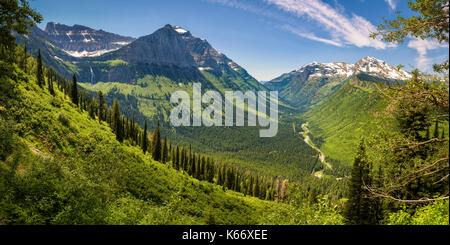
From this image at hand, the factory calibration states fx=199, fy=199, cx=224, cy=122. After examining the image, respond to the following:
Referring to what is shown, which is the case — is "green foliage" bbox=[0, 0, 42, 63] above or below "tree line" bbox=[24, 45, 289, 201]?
above

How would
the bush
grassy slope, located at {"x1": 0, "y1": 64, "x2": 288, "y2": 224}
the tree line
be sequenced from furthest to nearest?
the tree line
the bush
grassy slope, located at {"x1": 0, "y1": 64, "x2": 288, "y2": 224}

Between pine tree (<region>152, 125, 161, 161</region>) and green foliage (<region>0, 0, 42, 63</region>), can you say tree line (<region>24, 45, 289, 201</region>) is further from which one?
green foliage (<region>0, 0, 42, 63</region>)

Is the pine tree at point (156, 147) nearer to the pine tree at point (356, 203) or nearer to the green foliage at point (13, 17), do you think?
the pine tree at point (356, 203)

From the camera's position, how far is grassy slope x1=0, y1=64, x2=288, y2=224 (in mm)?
13164

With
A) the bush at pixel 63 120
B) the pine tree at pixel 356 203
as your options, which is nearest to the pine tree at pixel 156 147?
the bush at pixel 63 120

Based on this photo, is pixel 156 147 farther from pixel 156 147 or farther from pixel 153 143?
pixel 153 143

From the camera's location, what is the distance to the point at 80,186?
1588 cm

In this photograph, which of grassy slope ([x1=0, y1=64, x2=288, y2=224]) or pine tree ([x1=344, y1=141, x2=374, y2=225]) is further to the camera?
pine tree ([x1=344, y1=141, x2=374, y2=225])

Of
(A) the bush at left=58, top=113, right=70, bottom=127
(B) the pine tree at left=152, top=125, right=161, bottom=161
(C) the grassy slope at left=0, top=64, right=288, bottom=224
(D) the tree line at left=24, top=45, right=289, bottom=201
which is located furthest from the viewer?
(B) the pine tree at left=152, top=125, right=161, bottom=161

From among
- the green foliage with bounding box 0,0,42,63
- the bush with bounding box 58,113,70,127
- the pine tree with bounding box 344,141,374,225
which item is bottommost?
the pine tree with bounding box 344,141,374,225

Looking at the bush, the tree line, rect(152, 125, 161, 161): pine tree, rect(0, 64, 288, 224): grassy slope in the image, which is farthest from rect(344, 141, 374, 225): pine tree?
rect(152, 125, 161, 161): pine tree

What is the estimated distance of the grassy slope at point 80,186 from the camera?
13164 millimetres
